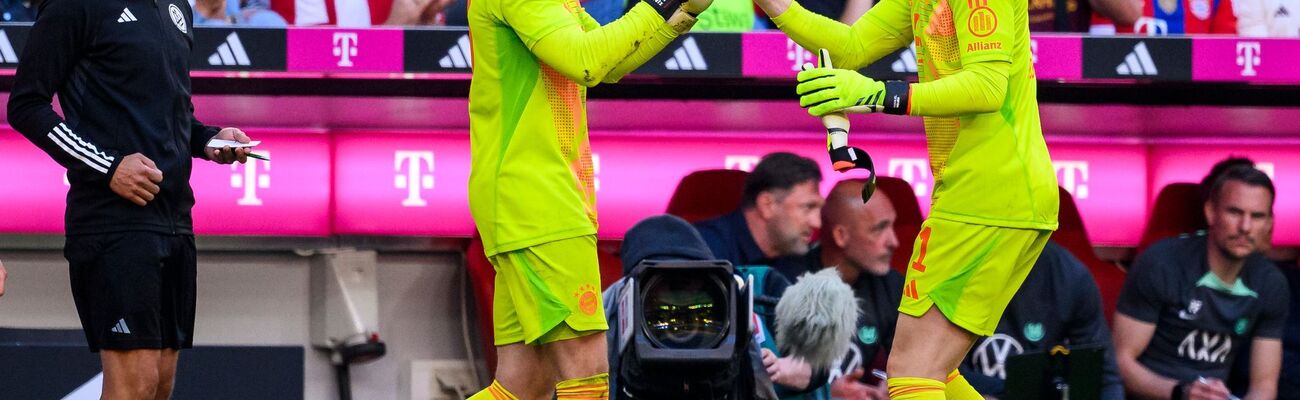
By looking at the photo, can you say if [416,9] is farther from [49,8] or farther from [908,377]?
[908,377]

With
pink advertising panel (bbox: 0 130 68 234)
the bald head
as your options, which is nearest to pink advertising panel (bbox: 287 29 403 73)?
pink advertising panel (bbox: 0 130 68 234)

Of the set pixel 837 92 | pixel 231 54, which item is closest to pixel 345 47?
pixel 231 54

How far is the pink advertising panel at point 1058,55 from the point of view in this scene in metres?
6.17

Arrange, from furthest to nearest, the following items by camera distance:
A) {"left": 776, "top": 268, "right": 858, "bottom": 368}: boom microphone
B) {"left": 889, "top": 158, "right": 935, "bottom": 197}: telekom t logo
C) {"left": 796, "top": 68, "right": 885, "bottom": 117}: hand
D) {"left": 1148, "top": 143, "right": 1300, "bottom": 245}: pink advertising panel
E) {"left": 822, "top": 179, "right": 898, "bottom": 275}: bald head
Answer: {"left": 1148, "top": 143, "right": 1300, "bottom": 245}: pink advertising panel, {"left": 889, "top": 158, "right": 935, "bottom": 197}: telekom t logo, {"left": 822, "top": 179, "right": 898, "bottom": 275}: bald head, {"left": 776, "top": 268, "right": 858, "bottom": 368}: boom microphone, {"left": 796, "top": 68, "right": 885, "bottom": 117}: hand

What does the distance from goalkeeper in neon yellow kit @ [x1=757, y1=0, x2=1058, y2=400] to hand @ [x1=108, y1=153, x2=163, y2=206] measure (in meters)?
1.77

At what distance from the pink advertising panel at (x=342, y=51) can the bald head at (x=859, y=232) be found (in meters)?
1.67

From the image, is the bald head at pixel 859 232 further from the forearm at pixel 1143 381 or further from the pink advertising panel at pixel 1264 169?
the pink advertising panel at pixel 1264 169

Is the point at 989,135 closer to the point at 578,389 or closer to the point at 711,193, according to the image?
the point at 578,389

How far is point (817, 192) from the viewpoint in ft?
21.5

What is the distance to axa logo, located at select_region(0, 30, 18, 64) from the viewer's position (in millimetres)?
5867

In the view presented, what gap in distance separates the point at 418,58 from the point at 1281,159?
367cm

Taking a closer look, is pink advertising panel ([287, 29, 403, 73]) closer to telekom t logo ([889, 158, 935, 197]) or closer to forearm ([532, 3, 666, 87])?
forearm ([532, 3, 666, 87])

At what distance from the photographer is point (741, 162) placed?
7.29 meters

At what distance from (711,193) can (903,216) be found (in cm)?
74
